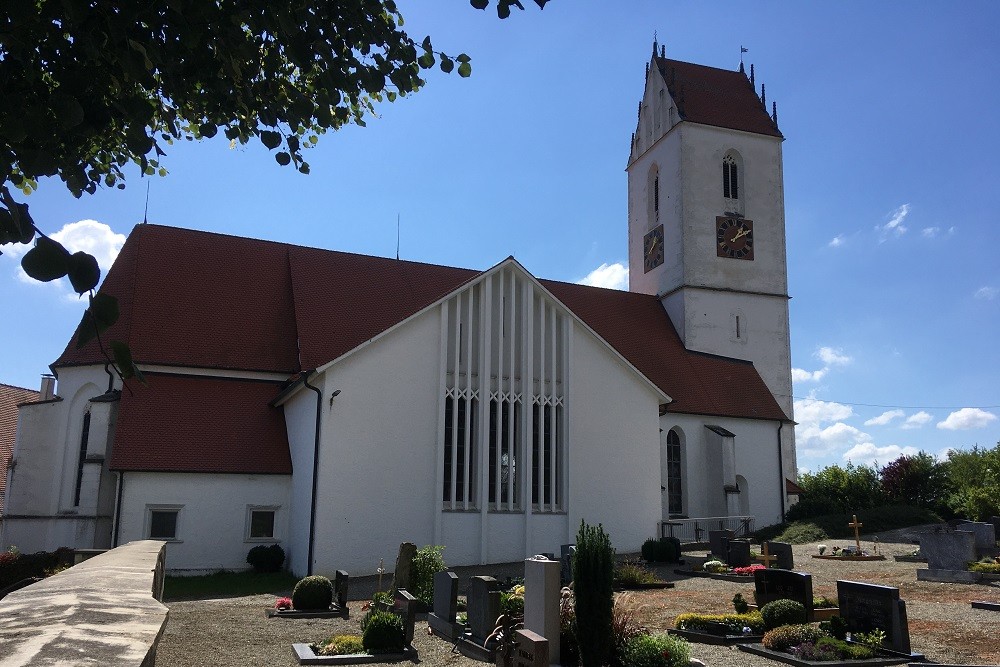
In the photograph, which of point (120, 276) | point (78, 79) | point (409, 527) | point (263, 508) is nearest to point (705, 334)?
point (409, 527)

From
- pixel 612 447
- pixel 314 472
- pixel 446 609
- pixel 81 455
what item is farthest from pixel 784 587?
pixel 81 455

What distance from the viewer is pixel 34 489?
1014 inches

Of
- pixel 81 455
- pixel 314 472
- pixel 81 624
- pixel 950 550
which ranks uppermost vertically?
pixel 81 455

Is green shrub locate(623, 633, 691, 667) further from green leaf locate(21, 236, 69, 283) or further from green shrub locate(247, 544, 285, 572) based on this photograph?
green shrub locate(247, 544, 285, 572)

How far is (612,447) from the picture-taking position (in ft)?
88.4

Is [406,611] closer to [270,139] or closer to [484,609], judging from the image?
[484,609]

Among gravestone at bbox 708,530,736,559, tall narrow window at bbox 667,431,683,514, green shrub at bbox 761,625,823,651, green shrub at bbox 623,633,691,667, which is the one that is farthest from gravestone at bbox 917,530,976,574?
tall narrow window at bbox 667,431,683,514

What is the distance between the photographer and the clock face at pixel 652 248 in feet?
134

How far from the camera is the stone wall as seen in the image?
11.4 feet

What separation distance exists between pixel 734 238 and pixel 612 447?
662 inches

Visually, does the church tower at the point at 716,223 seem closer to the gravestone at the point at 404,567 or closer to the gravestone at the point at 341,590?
the gravestone at the point at 404,567

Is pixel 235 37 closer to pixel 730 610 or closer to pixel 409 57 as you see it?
pixel 409 57

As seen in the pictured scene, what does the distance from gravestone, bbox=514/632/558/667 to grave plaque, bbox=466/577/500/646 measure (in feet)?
9.08

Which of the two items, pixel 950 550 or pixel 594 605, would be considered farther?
pixel 950 550
